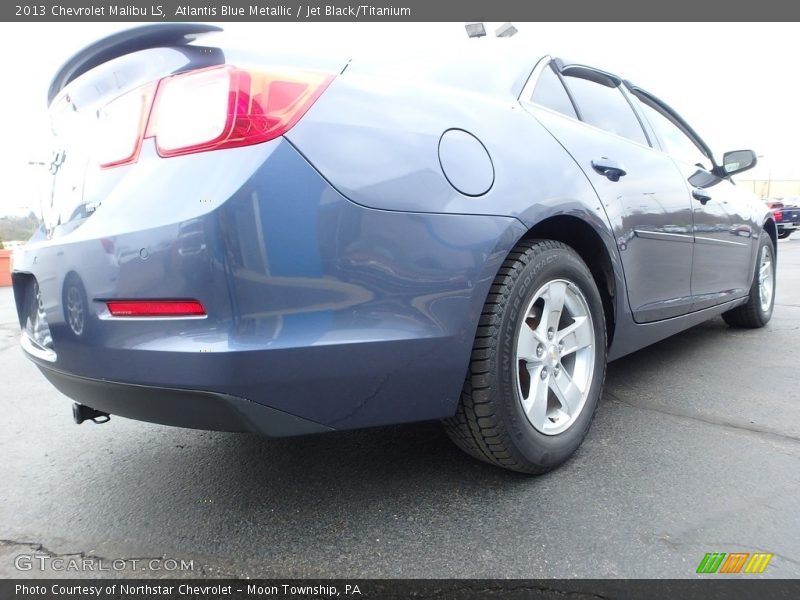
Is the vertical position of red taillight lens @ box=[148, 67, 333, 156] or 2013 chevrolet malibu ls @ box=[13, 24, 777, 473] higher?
red taillight lens @ box=[148, 67, 333, 156]

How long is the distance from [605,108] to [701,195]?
2.95 feet

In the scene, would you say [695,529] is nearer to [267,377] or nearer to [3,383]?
[267,377]

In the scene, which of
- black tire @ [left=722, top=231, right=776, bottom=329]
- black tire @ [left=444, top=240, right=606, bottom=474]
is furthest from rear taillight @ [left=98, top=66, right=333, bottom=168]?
black tire @ [left=722, top=231, right=776, bottom=329]

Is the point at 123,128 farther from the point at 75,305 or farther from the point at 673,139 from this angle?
the point at 673,139

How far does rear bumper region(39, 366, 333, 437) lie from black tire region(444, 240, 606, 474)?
0.47 meters

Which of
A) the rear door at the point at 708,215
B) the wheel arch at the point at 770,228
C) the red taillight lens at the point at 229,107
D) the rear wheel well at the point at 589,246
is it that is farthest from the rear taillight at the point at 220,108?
the wheel arch at the point at 770,228

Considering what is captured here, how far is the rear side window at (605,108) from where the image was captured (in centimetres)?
238

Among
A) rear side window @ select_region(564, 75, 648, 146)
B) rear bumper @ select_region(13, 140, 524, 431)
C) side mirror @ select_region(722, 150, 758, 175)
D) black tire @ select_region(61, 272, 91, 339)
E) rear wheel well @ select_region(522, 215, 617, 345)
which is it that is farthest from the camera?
side mirror @ select_region(722, 150, 758, 175)

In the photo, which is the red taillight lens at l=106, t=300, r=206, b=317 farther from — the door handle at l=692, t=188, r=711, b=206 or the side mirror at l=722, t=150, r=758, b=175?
the side mirror at l=722, t=150, r=758, b=175

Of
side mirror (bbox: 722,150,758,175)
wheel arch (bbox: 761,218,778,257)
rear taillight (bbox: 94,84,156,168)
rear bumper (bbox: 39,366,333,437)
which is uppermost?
rear taillight (bbox: 94,84,156,168)

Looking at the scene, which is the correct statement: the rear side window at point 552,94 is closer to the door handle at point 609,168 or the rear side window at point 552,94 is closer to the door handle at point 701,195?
the door handle at point 609,168

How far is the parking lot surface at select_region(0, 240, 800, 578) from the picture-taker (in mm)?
1438

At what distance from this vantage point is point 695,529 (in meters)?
1.52

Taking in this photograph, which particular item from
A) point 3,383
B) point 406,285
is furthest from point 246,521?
point 3,383
